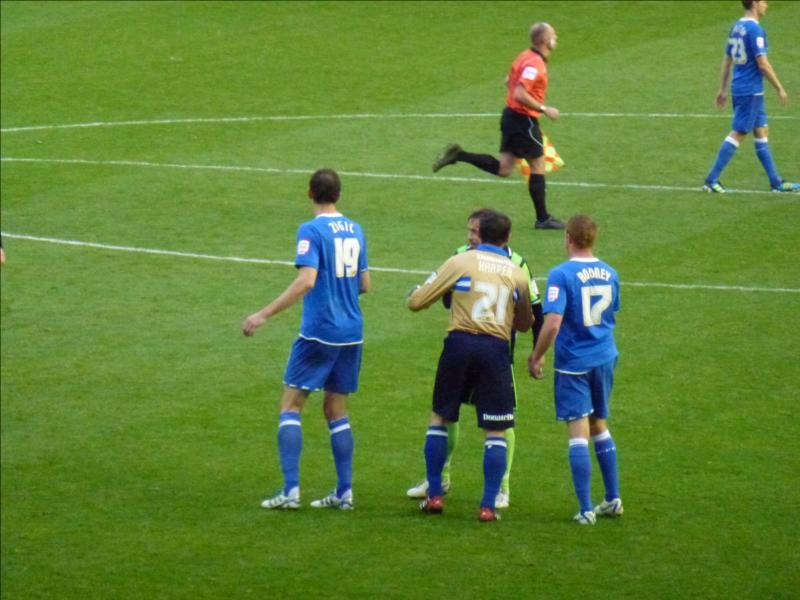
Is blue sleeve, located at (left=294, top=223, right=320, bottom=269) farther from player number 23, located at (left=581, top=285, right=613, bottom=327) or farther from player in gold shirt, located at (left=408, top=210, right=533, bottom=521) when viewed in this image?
player number 23, located at (left=581, top=285, right=613, bottom=327)

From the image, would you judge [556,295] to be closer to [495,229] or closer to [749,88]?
[495,229]

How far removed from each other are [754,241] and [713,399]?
13.4ft

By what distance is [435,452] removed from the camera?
939 centimetres

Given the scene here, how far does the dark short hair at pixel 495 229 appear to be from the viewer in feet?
30.6

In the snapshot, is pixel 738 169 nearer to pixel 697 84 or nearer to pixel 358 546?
pixel 697 84

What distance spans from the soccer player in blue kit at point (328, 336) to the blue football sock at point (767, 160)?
8.21m

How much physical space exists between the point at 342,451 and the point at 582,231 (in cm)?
204

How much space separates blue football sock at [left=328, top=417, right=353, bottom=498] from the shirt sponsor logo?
7106 mm

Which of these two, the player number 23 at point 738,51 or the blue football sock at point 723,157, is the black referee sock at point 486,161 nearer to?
the blue football sock at point 723,157

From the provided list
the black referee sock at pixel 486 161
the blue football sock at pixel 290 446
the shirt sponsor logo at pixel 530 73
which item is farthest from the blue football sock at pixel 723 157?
the blue football sock at pixel 290 446

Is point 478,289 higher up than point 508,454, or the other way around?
point 478,289

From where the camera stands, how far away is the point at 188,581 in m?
8.45

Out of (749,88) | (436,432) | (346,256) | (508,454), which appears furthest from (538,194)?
(436,432)

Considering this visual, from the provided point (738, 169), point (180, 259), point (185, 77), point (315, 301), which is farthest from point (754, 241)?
point (185, 77)
